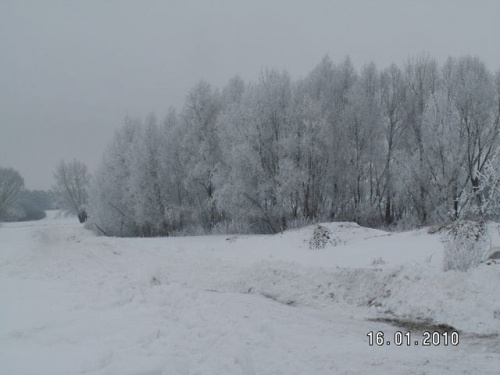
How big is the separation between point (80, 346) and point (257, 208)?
21604 mm

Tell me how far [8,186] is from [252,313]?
72887mm

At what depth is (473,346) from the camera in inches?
261

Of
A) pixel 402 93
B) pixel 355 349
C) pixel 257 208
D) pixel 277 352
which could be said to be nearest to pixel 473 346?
pixel 355 349

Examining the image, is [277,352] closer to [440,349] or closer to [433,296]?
[440,349]

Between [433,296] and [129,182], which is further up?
[129,182]

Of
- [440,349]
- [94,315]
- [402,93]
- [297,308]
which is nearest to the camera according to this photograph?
[440,349]

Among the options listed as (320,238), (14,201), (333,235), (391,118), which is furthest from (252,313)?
(14,201)

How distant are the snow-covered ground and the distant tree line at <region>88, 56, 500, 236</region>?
1222cm

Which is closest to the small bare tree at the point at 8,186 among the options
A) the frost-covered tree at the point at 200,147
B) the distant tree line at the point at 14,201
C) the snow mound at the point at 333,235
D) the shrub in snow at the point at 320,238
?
the distant tree line at the point at 14,201

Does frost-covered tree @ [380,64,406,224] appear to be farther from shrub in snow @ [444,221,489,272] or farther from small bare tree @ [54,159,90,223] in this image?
small bare tree @ [54,159,90,223]

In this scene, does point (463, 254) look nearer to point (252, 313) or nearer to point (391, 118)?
point (252, 313)

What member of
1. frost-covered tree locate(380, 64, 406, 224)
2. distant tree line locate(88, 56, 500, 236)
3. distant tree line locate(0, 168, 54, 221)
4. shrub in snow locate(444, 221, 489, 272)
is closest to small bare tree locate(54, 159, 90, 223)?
distant tree line locate(0, 168, 54, 221)

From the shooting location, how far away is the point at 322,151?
2803 centimetres

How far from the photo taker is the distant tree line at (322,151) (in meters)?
25.4
